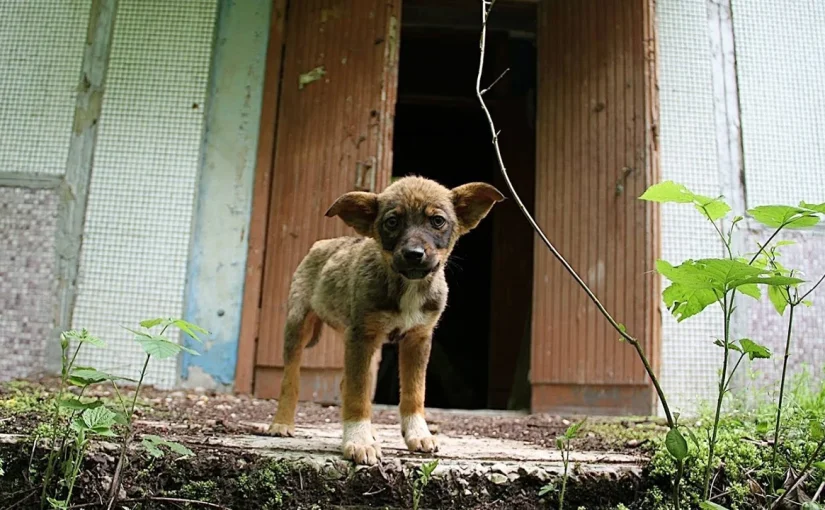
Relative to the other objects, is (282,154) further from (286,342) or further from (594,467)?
(594,467)

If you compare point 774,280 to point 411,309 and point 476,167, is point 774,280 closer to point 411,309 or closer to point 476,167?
point 411,309

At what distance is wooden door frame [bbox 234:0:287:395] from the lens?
6.03 meters

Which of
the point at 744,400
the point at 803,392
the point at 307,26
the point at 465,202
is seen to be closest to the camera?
the point at 465,202

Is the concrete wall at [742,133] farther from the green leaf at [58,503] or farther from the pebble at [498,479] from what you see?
the green leaf at [58,503]

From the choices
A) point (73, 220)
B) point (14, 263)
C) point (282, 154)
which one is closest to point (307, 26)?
point (282, 154)

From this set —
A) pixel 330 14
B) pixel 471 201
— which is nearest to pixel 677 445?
pixel 471 201

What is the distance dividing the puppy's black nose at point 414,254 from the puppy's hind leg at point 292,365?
4.08 feet

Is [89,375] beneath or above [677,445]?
above

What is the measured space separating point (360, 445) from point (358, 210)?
3.93 feet

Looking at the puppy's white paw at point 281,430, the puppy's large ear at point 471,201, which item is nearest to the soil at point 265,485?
the puppy's white paw at point 281,430

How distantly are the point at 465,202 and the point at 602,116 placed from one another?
10.3 feet

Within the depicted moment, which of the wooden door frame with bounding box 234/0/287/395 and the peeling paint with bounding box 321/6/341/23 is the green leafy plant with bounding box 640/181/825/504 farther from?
the peeling paint with bounding box 321/6/341/23

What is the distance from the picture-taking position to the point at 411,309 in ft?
11.1

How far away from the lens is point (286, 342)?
13.6 ft
